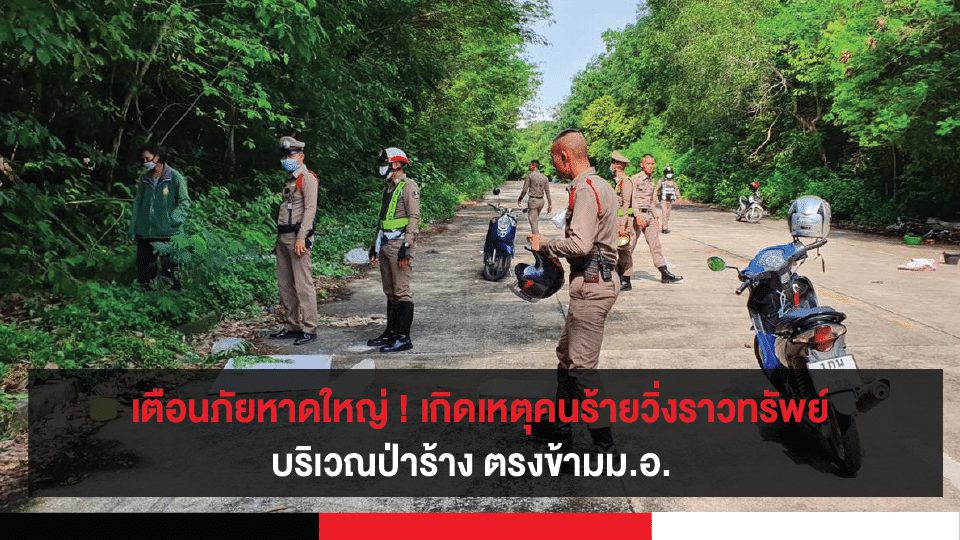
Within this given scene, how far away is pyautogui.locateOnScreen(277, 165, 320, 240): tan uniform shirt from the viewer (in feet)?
24.9

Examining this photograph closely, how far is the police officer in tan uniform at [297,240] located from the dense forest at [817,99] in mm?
14535

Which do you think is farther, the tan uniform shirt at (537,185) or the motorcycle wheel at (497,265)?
the tan uniform shirt at (537,185)

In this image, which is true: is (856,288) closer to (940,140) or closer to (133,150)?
(940,140)

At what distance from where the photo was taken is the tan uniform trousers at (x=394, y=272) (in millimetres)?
7387

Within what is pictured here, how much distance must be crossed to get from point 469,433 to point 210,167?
11.9 metres

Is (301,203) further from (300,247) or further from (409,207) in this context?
(409,207)

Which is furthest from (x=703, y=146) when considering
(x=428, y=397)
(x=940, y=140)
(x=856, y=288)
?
(x=428, y=397)

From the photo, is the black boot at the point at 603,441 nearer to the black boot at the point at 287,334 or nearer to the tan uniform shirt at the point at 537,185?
the black boot at the point at 287,334

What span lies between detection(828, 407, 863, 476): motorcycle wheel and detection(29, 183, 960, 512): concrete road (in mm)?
253

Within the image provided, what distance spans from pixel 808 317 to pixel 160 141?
11550 millimetres

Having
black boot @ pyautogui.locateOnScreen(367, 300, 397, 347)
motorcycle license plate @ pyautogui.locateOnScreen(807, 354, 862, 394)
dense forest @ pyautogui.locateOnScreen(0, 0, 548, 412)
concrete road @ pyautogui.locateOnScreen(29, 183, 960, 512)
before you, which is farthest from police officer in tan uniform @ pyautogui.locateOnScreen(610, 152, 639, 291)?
motorcycle license plate @ pyautogui.locateOnScreen(807, 354, 862, 394)

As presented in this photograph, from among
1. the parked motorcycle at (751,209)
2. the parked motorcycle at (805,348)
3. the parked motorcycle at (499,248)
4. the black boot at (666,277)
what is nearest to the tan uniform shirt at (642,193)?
the black boot at (666,277)

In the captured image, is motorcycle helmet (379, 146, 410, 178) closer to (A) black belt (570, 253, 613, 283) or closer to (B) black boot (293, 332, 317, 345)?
(B) black boot (293, 332, 317, 345)

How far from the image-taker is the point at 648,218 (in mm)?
11750
